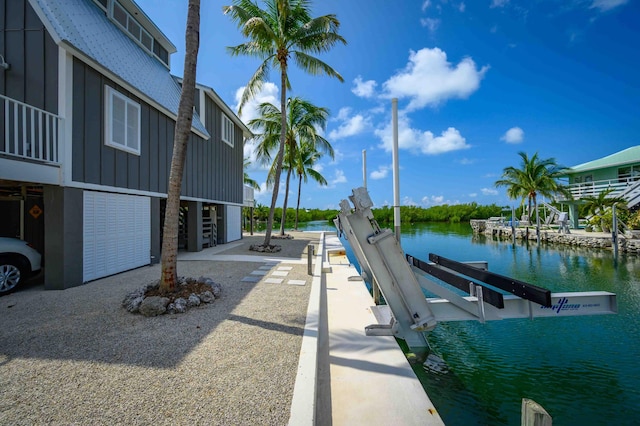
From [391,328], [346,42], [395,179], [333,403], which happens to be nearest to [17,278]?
[333,403]

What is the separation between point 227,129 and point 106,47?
7572 mm

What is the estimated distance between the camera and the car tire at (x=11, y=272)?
16.9 feet

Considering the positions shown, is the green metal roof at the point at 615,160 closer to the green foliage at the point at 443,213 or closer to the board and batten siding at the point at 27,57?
the green foliage at the point at 443,213

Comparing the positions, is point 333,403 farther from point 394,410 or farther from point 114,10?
point 114,10

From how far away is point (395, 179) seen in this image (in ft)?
16.0

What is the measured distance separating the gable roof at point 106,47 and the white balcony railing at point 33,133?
1484 mm

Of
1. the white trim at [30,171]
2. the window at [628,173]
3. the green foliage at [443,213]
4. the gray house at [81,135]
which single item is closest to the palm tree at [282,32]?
the gray house at [81,135]

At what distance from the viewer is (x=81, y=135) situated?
19.3ft

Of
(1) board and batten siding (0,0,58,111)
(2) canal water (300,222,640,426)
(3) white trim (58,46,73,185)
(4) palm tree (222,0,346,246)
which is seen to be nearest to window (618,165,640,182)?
(2) canal water (300,222,640,426)

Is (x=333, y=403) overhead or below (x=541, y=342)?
overhead

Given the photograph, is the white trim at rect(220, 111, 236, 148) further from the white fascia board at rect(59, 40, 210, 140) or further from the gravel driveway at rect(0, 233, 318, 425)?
the gravel driveway at rect(0, 233, 318, 425)

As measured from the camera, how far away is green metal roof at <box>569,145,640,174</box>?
21261mm

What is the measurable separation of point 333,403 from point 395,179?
11.5 feet

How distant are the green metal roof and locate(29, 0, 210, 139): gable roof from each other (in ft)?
98.0
